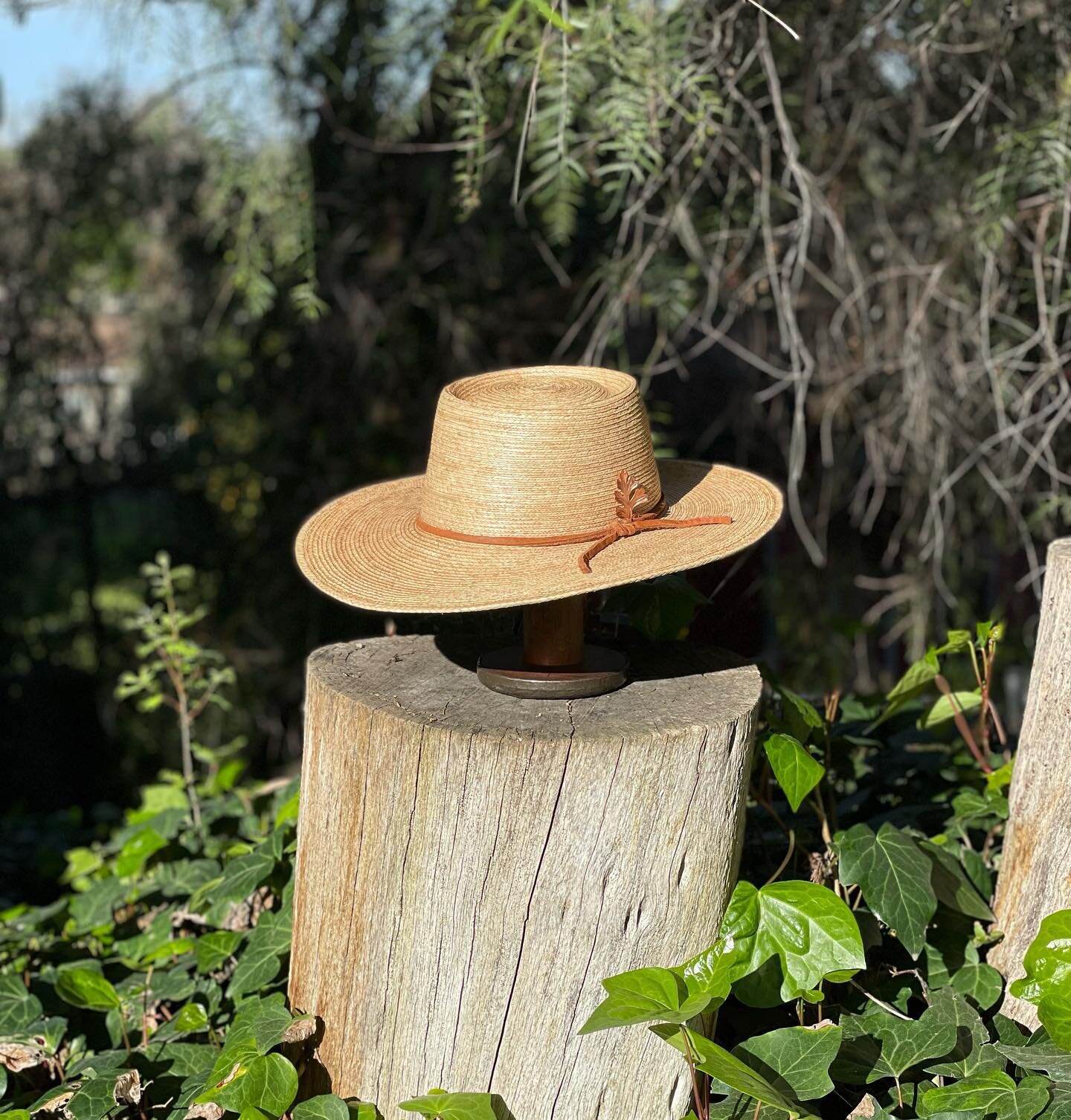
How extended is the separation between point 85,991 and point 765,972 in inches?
42.1

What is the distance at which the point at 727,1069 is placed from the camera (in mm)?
1432

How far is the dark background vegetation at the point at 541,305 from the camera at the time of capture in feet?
8.26

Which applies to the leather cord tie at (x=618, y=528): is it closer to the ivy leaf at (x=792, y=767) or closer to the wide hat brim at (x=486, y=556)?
the wide hat brim at (x=486, y=556)

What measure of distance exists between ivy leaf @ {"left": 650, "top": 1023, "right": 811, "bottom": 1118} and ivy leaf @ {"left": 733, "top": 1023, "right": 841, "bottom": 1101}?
47 mm

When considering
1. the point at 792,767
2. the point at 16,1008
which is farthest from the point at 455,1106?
the point at 16,1008

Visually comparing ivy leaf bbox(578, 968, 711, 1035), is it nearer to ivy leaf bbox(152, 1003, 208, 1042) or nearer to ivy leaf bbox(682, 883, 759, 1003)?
ivy leaf bbox(682, 883, 759, 1003)

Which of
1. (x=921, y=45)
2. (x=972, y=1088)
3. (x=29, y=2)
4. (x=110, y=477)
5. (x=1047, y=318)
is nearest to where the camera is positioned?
(x=972, y=1088)

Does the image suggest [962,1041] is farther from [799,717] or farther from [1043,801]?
[799,717]

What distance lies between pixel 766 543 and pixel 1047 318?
225 centimetres

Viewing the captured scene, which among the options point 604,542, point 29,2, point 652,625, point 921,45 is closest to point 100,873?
point 652,625

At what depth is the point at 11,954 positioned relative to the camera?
7.83 ft

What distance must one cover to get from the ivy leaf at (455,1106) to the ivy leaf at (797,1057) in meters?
0.35

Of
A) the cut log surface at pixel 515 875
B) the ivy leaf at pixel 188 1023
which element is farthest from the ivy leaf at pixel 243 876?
the cut log surface at pixel 515 875

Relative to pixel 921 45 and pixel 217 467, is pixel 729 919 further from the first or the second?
pixel 217 467
